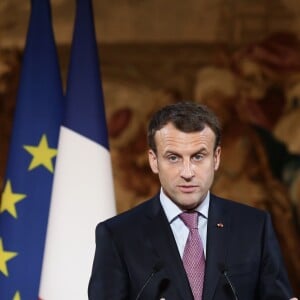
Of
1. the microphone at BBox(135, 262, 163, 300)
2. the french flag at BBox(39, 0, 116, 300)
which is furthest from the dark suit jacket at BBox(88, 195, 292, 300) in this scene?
the french flag at BBox(39, 0, 116, 300)

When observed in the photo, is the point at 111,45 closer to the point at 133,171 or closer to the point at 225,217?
the point at 133,171

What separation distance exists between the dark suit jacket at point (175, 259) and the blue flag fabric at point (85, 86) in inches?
87.6

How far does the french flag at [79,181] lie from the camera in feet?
14.3

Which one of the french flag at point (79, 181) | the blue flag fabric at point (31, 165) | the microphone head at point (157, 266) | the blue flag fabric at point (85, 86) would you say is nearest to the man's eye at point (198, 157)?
the microphone head at point (157, 266)

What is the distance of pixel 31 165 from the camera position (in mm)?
4594

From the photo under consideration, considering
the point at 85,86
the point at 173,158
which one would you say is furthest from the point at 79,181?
the point at 173,158

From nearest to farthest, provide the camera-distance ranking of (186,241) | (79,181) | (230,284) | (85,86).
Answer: (230,284) → (186,241) → (79,181) → (85,86)

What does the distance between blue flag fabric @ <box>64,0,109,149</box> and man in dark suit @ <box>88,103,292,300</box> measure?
88.0 inches

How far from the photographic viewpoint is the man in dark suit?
7.21 ft

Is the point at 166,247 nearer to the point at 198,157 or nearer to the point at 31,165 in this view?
the point at 198,157

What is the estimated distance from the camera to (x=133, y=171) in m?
5.87

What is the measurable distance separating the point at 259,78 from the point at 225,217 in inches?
149

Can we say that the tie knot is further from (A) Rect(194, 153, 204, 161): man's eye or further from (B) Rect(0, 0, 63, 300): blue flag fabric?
(B) Rect(0, 0, 63, 300): blue flag fabric

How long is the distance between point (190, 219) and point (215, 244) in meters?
0.11
